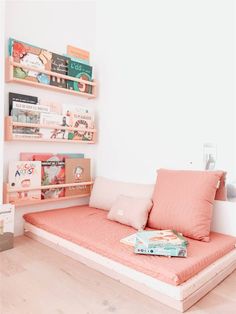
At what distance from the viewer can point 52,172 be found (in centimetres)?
222

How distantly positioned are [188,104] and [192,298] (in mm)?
1279

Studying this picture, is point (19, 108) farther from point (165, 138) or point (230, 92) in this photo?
point (230, 92)

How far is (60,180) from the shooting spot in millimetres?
2273

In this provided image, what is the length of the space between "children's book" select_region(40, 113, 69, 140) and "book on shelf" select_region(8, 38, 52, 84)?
10.8 inches

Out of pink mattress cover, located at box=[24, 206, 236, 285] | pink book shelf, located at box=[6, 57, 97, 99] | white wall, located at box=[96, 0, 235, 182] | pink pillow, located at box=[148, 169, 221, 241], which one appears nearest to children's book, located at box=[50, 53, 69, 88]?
pink book shelf, located at box=[6, 57, 97, 99]

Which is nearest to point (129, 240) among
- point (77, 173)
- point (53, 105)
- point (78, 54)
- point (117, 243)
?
point (117, 243)

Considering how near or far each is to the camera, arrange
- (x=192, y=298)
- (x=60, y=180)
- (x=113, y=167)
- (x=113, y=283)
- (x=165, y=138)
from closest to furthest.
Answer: (x=192, y=298), (x=113, y=283), (x=165, y=138), (x=60, y=180), (x=113, y=167)

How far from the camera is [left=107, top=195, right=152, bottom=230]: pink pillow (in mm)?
1780

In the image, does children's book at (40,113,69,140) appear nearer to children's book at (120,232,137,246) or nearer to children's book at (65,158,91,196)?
children's book at (65,158,91,196)

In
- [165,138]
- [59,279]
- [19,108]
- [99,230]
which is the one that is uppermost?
[19,108]

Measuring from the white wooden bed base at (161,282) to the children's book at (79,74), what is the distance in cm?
133

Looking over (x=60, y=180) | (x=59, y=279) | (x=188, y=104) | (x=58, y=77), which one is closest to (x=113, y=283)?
(x=59, y=279)

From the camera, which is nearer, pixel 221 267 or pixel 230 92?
pixel 221 267

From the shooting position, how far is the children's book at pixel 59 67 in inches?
85.9
